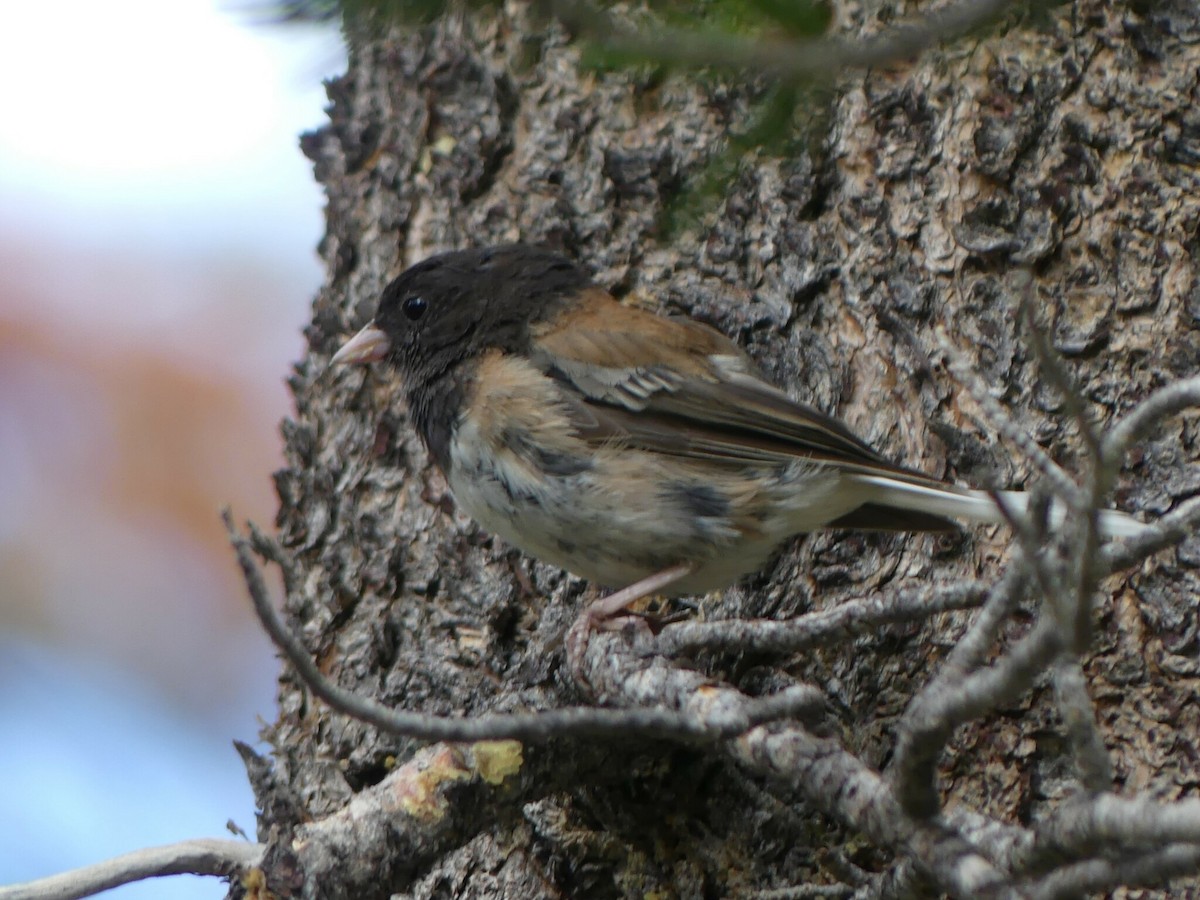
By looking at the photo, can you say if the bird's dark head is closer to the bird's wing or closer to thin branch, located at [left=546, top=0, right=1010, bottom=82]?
the bird's wing

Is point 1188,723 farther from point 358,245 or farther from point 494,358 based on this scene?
point 358,245

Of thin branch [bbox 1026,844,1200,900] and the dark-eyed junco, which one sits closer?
thin branch [bbox 1026,844,1200,900]

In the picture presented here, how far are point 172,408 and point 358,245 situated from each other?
1860 millimetres

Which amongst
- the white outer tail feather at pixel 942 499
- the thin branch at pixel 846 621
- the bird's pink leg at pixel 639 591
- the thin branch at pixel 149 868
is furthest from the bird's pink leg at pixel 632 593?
the thin branch at pixel 149 868

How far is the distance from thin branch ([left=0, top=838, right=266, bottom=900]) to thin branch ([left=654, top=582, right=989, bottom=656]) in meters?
0.70

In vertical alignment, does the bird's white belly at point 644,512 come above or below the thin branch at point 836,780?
above

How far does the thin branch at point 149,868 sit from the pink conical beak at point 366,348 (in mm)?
1227

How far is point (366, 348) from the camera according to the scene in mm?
2615

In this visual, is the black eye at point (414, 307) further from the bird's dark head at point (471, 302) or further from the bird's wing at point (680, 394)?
the bird's wing at point (680, 394)

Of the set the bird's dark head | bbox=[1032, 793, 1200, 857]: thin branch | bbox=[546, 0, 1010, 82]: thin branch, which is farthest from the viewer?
the bird's dark head

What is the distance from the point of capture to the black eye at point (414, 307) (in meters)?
2.57

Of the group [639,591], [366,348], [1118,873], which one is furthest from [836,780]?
[366,348]

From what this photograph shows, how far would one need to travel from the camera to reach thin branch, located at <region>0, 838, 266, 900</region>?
1.57m

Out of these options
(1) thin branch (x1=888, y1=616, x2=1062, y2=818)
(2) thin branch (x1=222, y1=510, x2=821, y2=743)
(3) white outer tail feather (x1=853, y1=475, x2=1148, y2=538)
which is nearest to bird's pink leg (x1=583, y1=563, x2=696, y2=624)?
(3) white outer tail feather (x1=853, y1=475, x2=1148, y2=538)
